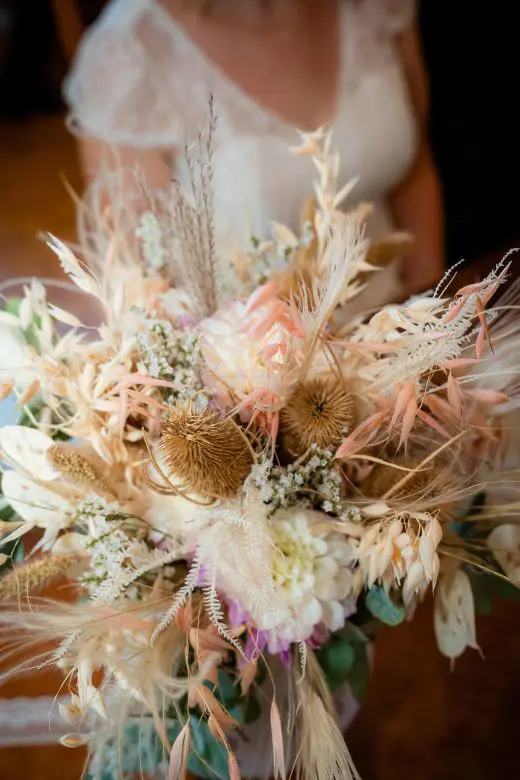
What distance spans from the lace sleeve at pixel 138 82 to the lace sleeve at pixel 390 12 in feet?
1.04

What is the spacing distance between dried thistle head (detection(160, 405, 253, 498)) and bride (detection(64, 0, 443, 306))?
Result: 649mm

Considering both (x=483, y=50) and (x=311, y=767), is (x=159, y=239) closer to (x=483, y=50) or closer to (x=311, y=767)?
(x=311, y=767)

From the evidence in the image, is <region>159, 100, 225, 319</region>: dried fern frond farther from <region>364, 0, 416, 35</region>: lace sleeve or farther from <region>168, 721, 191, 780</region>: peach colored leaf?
<region>364, 0, 416, 35</region>: lace sleeve

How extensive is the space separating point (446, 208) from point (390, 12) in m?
0.41

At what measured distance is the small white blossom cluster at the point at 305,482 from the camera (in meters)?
0.37

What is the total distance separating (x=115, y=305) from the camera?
1.37 feet

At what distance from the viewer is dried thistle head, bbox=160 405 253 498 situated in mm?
351

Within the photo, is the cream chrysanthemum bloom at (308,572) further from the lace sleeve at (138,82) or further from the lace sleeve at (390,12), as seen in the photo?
the lace sleeve at (390,12)

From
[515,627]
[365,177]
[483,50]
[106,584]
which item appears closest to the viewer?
[106,584]

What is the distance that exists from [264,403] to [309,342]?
4 centimetres

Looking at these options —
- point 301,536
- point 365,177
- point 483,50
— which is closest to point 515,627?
point 301,536

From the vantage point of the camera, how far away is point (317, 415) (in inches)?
15.0

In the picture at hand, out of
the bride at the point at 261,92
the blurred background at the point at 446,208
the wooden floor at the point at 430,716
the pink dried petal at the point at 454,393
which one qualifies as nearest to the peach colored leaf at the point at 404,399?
the pink dried petal at the point at 454,393

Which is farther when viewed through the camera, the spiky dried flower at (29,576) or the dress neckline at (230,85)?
the dress neckline at (230,85)
